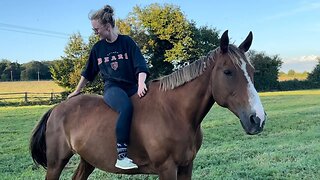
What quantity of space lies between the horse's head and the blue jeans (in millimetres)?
897

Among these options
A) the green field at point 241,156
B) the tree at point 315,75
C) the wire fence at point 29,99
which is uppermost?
the tree at point 315,75

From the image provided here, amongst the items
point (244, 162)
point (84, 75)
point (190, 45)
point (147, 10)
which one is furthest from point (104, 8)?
point (147, 10)

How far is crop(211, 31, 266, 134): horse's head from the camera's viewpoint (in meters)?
3.25

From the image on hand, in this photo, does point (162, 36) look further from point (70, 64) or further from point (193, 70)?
point (193, 70)

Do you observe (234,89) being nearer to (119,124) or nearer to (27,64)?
(119,124)

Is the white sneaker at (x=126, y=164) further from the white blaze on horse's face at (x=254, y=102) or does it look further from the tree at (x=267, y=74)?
the tree at (x=267, y=74)

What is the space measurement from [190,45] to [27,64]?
3049 cm

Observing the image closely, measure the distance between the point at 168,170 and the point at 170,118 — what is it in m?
0.51

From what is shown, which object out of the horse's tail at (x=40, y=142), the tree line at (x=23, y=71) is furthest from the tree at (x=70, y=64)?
the horse's tail at (x=40, y=142)

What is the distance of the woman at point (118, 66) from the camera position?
388 centimetres

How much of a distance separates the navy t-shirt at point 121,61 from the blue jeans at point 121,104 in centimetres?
10

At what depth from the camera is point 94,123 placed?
13.5ft

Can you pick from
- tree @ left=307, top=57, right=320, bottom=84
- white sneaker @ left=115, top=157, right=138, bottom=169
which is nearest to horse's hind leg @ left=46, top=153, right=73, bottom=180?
white sneaker @ left=115, top=157, right=138, bottom=169

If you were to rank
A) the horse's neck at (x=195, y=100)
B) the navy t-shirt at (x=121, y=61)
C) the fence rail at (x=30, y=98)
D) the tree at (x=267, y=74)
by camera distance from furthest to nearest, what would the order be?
the tree at (x=267, y=74) → the fence rail at (x=30, y=98) → the navy t-shirt at (x=121, y=61) → the horse's neck at (x=195, y=100)
